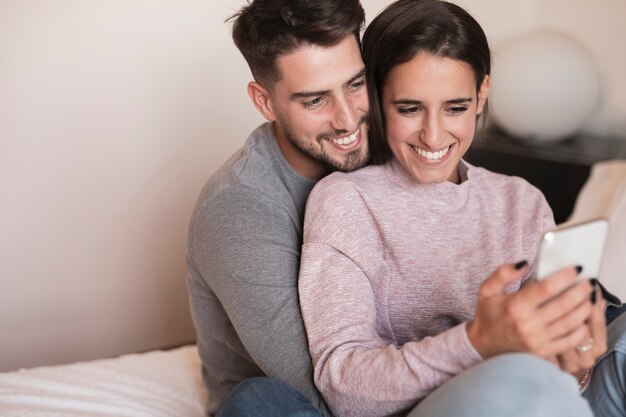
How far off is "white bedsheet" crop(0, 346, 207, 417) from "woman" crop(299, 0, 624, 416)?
55 centimetres

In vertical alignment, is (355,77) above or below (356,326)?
above

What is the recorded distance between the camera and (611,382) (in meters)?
1.20

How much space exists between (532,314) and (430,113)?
0.48 m

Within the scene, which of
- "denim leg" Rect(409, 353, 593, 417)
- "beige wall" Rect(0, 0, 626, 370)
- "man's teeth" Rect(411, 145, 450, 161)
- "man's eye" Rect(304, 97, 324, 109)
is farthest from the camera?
"beige wall" Rect(0, 0, 626, 370)

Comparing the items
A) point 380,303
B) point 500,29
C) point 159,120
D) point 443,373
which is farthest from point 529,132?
point 443,373

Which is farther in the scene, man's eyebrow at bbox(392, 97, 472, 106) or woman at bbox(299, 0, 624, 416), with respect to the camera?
man's eyebrow at bbox(392, 97, 472, 106)

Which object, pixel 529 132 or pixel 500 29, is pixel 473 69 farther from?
pixel 500 29

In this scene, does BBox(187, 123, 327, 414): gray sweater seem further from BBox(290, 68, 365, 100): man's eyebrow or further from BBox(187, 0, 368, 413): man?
BBox(290, 68, 365, 100): man's eyebrow

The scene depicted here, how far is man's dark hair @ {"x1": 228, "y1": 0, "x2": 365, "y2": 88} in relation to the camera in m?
1.43

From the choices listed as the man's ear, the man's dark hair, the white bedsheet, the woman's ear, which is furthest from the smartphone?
the white bedsheet

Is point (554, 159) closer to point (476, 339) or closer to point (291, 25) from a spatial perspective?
point (291, 25)

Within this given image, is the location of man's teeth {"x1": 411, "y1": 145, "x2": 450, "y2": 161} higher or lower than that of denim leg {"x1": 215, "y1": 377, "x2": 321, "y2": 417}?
higher

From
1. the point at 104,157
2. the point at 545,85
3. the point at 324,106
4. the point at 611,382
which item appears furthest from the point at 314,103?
the point at 545,85

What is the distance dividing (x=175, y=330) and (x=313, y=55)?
4.53 ft
